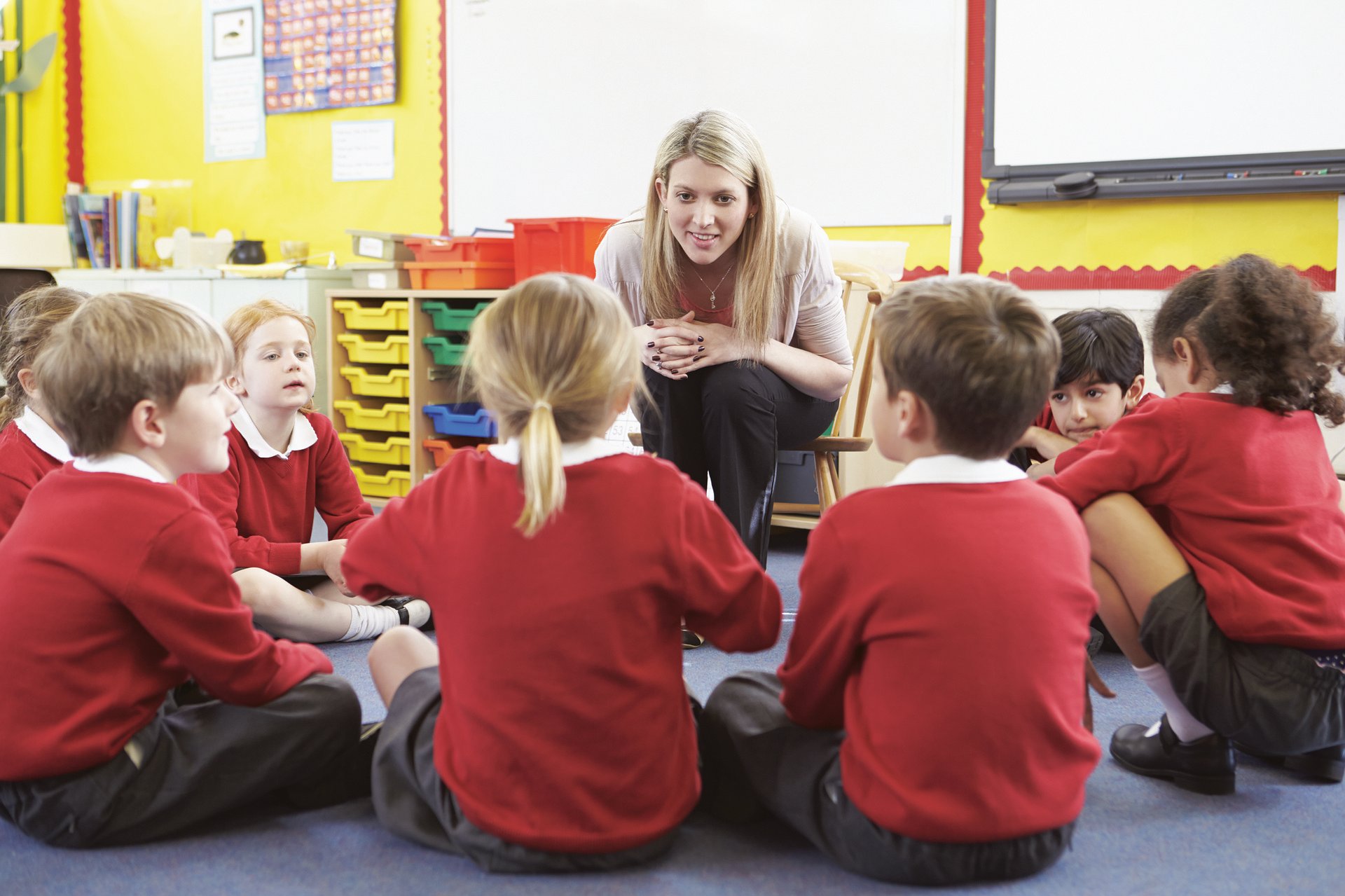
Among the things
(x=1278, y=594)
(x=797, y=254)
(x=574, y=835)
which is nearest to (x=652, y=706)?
(x=574, y=835)

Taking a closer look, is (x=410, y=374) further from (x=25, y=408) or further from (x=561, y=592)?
(x=561, y=592)

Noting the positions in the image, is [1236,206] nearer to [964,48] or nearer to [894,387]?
[964,48]

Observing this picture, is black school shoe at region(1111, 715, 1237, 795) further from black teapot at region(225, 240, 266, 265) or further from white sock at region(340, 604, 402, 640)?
black teapot at region(225, 240, 266, 265)

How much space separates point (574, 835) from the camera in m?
1.04

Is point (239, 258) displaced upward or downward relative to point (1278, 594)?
upward

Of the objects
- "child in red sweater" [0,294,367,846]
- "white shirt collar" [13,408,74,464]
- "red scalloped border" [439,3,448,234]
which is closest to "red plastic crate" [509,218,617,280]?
"red scalloped border" [439,3,448,234]

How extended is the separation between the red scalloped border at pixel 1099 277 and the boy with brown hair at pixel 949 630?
5.74 feet

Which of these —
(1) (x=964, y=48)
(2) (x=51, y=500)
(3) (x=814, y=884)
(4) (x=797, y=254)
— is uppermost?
(1) (x=964, y=48)

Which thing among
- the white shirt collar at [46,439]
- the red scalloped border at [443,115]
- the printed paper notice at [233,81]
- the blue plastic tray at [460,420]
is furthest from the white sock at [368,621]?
the printed paper notice at [233,81]

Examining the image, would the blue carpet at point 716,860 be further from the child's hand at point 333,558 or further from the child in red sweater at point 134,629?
the child's hand at point 333,558

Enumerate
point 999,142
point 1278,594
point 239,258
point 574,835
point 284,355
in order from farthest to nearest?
1. point 239,258
2. point 999,142
3. point 284,355
4. point 1278,594
5. point 574,835

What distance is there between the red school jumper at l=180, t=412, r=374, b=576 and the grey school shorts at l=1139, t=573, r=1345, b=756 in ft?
3.73

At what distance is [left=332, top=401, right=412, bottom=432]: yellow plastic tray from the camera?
347 cm

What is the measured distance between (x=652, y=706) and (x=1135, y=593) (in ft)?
2.06
